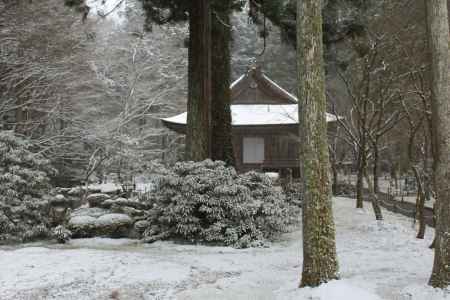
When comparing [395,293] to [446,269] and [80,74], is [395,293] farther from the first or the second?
[80,74]

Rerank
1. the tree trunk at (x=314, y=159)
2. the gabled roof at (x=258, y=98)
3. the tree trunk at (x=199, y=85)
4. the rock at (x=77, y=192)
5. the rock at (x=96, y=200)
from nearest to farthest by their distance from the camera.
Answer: the tree trunk at (x=314, y=159), the tree trunk at (x=199, y=85), the rock at (x=96, y=200), the rock at (x=77, y=192), the gabled roof at (x=258, y=98)

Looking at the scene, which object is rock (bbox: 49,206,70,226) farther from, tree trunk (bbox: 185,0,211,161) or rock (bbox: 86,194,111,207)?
tree trunk (bbox: 185,0,211,161)

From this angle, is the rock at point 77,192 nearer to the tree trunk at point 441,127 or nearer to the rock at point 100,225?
the rock at point 100,225

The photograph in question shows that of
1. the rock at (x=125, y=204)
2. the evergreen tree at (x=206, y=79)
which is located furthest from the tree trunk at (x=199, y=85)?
the rock at (x=125, y=204)

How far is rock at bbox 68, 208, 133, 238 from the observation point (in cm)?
914

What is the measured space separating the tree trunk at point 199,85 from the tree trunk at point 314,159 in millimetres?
5372

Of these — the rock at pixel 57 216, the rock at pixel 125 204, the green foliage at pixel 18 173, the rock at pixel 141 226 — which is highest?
the green foliage at pixel 18 173

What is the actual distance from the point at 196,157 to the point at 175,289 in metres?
4.81

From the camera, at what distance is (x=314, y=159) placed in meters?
4.83

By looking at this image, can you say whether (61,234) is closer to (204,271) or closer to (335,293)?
(204,271)

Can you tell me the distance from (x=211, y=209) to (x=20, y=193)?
3.95 metres

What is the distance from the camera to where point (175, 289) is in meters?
5.48

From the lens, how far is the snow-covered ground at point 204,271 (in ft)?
16.9

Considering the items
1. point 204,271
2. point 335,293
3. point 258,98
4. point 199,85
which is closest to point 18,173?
point 199,85
